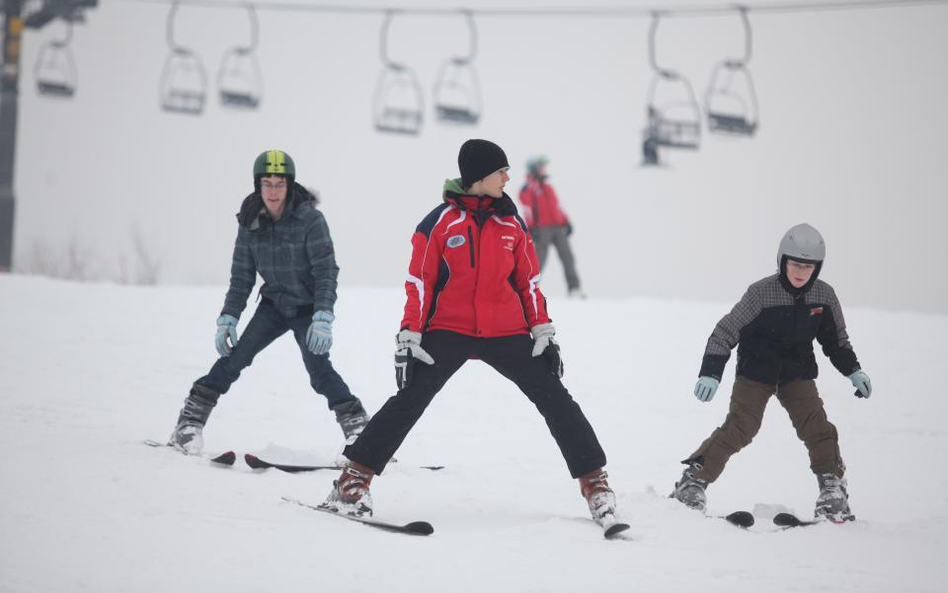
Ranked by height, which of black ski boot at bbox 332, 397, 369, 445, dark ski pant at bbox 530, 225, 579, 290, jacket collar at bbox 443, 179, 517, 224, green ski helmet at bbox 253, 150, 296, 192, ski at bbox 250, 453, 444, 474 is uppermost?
green ski helmet at bbox 253, 150, 296, 192

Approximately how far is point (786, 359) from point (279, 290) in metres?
2.70

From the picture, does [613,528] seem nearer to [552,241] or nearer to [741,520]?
[741,520]

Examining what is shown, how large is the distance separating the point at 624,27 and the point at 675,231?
69448 mm

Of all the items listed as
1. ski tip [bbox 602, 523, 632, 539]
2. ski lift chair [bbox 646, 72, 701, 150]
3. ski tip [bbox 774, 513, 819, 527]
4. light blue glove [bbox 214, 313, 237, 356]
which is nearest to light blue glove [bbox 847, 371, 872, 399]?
ski tip [bbox 774, 513, 819, 527]

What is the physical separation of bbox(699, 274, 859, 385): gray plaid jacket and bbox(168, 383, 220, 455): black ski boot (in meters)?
2.71

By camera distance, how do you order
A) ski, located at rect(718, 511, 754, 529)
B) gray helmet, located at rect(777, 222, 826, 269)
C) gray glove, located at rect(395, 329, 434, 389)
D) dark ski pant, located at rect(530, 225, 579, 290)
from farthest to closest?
dark ski pant, located at rect(530, 225, 579, 290) < gray helmet, located at rect(777, 222, 826, 269) < ski, located at rect(718, 511, 754, 529) < gray glove, located at rect(395, 329, 434, 389)

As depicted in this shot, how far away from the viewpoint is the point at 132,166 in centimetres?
6975

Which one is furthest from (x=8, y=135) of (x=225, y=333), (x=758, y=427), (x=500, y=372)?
(x=758, y=427)

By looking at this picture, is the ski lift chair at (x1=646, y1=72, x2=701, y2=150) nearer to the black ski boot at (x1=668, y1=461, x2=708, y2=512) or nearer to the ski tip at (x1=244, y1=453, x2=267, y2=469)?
the black ski boot at (x1=668, y1=461, x2=708, y2=512)

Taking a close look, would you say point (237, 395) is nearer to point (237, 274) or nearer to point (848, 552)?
point (237, 274)

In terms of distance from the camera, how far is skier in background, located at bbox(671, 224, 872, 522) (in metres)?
5.87

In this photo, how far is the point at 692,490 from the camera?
19.5ft

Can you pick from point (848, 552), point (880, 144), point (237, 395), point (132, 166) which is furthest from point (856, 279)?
point (132, 166)

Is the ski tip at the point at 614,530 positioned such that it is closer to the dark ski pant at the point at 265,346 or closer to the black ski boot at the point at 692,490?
the black ski boot at the point at 692,490
